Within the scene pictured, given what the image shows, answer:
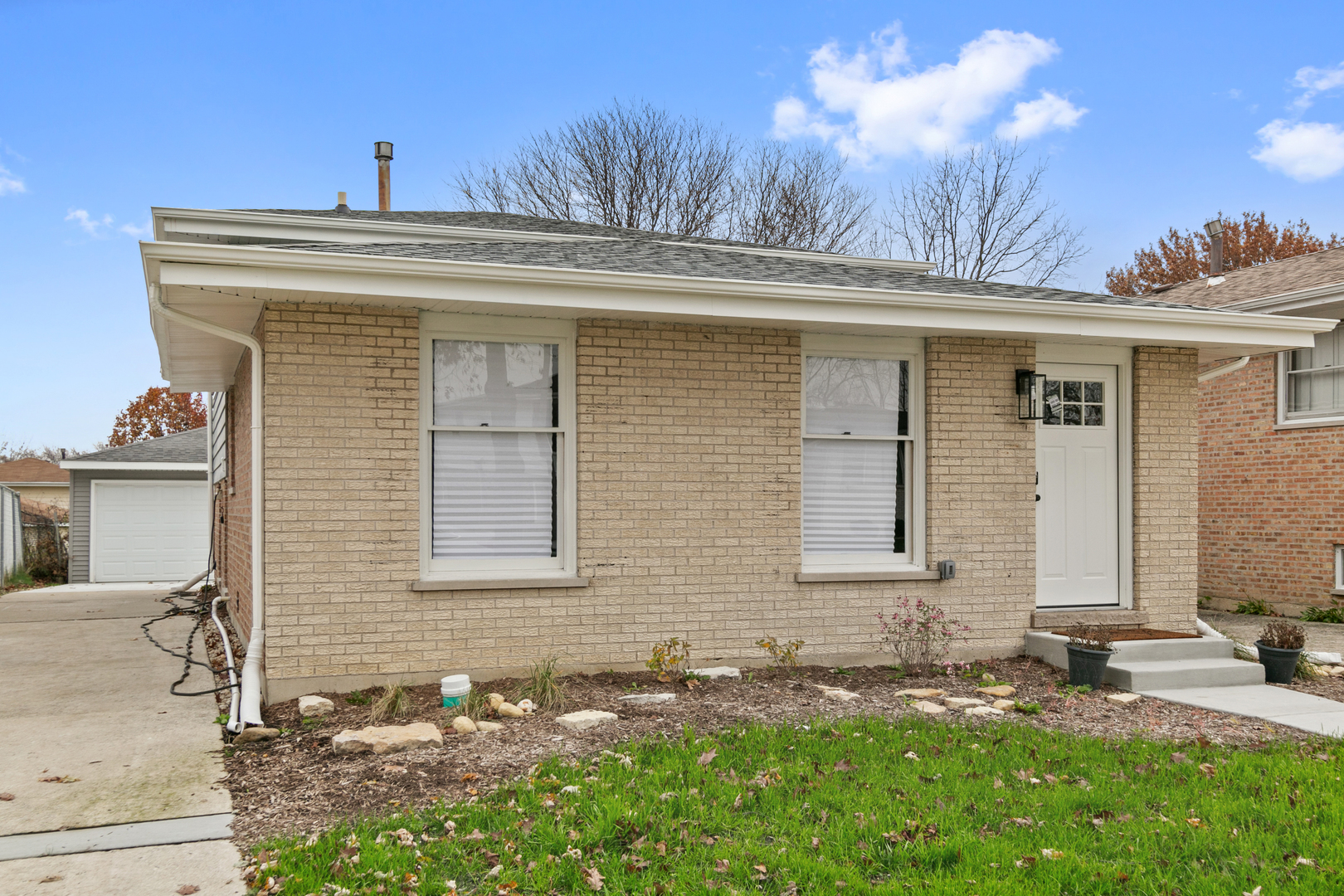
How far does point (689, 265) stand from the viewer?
7648 millimetres

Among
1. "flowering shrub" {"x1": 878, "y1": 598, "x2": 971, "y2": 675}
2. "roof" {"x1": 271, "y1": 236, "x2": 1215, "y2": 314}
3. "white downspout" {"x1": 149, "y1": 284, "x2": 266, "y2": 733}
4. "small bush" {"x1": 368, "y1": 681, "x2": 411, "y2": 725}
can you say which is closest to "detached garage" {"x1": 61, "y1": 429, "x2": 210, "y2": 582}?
"roof" {"x1": 271, "y1": 236, "x2": 1215, "y2": 314}

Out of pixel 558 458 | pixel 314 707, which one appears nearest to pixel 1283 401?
pixel 558 458

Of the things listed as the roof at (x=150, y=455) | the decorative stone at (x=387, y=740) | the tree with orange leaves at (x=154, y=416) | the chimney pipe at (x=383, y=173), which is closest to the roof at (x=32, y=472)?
the tree with orange leaves at (x=154, y=416)

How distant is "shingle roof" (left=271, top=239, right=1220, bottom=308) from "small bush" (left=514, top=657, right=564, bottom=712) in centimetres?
280

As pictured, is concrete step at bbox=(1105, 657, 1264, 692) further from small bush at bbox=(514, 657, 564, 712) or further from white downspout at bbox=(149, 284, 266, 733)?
white downspout at bbox=(149, 284, 266, 733)

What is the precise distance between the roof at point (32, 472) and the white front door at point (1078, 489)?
115ft

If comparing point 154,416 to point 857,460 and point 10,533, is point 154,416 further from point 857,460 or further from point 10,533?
point 857,460

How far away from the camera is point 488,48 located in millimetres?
17766

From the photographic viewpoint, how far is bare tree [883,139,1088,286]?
23.8 meters

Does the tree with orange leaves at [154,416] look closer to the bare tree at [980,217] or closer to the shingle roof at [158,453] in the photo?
the shingle roof at [158,453]

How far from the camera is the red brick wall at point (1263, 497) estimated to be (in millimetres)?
11391

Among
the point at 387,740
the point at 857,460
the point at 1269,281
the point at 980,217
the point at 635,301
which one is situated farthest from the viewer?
the point at 980,217

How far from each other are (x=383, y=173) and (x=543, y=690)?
36.2ft

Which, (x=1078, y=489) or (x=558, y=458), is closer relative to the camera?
(x=558, y=458)
